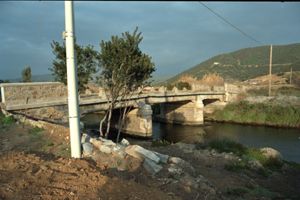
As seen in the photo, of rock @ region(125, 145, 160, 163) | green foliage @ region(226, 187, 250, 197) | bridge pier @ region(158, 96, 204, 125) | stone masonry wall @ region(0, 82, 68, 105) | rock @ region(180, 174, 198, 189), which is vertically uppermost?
stone masonry wall @ region(0, 82, 68, 105)

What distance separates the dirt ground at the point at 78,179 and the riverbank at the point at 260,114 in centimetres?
2798

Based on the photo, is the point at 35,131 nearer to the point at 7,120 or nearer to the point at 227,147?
the point at 7,120

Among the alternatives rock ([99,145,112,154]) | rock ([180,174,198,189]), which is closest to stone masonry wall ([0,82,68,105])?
rock ([99,145,112,154])

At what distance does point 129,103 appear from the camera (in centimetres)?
3111

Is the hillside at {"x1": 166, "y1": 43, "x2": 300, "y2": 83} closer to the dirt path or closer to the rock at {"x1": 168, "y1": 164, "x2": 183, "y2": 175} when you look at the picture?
the rock at {"x1": 168, "y1": 164, "x2": 183, "y2": 175}

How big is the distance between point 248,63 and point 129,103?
302 ft

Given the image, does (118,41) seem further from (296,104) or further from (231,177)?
(296,104)

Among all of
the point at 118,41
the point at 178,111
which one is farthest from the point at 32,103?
the point at 178,111

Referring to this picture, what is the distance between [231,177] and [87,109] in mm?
18348

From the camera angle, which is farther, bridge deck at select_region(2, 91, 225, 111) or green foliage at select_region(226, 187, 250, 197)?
bridge deck at select_region(2, 91, 225, 111)

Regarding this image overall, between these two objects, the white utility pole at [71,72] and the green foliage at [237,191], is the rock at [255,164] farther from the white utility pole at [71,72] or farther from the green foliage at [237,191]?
the white utility pole at [71,72]

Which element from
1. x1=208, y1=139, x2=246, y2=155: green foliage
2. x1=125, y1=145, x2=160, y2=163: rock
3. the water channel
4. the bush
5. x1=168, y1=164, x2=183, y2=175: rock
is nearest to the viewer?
x1=168, y1=164, x2=183, y2=175: rock

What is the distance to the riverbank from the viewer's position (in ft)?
128

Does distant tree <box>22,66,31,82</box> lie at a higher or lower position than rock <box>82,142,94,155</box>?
higher
